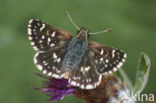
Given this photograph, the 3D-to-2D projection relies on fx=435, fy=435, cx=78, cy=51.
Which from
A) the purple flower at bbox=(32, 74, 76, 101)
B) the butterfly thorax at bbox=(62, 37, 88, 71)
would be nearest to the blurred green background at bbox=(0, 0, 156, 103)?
the purple flower at bbox=(32, 74, 76, 101)

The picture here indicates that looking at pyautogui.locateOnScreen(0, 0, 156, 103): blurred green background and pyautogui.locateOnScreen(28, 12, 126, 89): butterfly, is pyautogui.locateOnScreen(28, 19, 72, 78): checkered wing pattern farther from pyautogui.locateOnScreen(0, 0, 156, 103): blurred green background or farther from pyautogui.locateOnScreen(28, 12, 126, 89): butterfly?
pyautogui.locateOnScreen(0, 0, 156, 103): blurred green background

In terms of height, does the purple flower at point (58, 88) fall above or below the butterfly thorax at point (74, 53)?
below

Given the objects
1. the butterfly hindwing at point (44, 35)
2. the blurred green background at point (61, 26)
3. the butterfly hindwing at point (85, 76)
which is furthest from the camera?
the blurred green background at point (61, 26)

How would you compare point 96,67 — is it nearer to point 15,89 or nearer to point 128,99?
point 128,99

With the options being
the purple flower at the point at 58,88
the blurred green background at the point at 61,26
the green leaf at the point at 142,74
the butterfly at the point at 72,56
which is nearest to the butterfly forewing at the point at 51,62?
the butterfly at the point at 72,56

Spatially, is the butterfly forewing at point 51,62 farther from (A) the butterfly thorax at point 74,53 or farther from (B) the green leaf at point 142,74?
(B) the green leaf at point 142,74

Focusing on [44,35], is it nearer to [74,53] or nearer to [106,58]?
[74,53]

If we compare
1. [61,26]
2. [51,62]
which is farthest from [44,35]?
[61,26]
